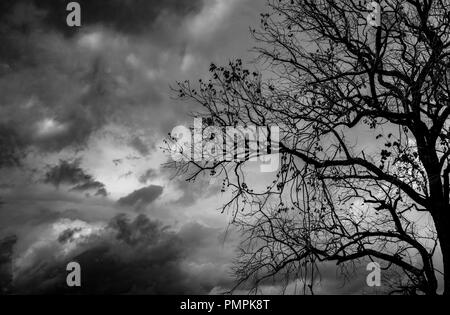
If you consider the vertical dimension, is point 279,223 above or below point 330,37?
below

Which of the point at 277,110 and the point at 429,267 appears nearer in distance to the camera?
the point at 277,110
